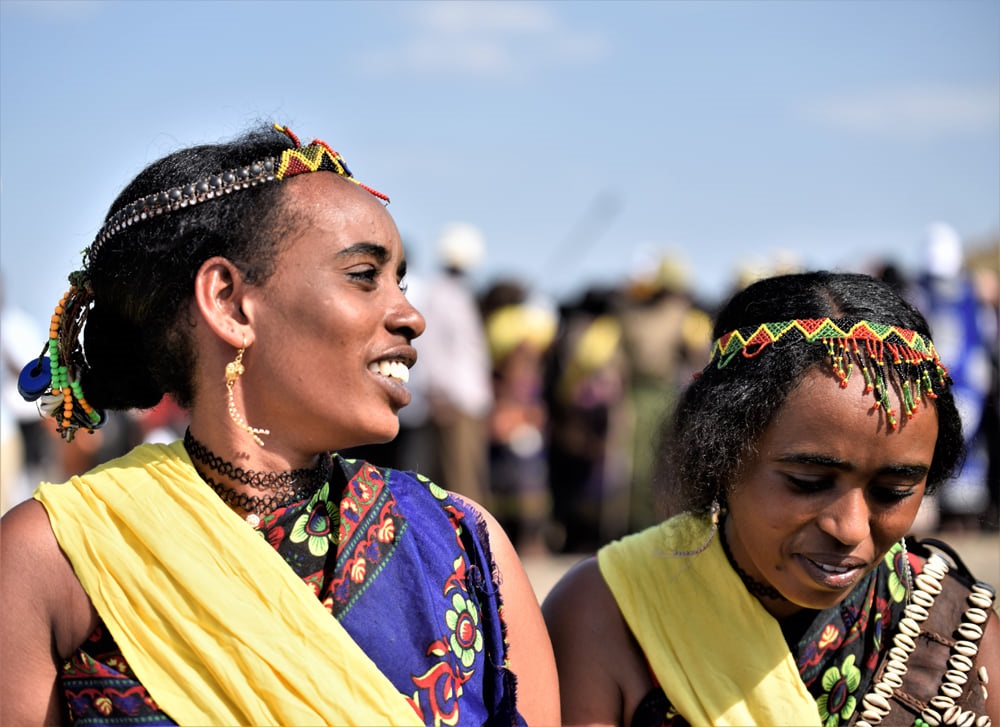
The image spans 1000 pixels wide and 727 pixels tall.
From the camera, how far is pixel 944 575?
3.36 m

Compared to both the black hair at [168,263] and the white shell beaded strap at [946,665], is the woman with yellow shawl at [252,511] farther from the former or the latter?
the white shell beaded strap at [946,665]

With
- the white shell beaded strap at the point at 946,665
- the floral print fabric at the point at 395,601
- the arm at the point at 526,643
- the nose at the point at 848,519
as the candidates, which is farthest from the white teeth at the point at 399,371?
the white shell beaded strap at the point at 946,665

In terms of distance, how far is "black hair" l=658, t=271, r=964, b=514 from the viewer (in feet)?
9.79

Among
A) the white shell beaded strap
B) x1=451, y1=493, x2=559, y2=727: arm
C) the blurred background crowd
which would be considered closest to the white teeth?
x1=451, y1=493, x2=559, y2=727: arm

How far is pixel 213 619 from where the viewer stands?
261 cm

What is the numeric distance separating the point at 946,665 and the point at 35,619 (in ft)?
7.23

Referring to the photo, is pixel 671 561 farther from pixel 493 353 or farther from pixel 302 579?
pixel 493 353

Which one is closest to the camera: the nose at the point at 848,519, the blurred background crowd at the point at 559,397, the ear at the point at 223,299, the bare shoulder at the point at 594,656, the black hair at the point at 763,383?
the ear at the point at 223,299

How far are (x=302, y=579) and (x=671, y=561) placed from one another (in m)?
1.04

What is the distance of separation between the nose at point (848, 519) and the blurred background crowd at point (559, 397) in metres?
6.17

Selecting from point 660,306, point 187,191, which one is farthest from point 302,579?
point 660,306

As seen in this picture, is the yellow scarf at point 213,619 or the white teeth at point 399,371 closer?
the yellow scarf at point 213,619

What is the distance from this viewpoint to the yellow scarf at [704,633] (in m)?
3.04

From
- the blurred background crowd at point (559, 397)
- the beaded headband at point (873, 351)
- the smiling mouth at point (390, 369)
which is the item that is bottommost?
the blurred background crowd at point (559, 397)
